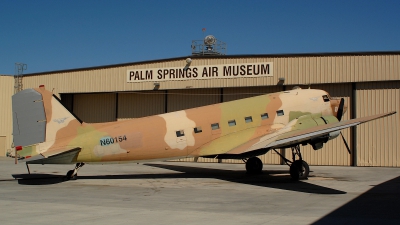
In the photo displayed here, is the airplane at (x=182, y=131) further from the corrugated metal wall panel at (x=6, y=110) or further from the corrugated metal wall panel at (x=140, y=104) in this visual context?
the corrugated metal wall panel at (x=6, y=110)

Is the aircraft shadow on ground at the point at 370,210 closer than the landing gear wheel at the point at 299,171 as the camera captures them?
Yes

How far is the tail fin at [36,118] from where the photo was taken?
19828mm

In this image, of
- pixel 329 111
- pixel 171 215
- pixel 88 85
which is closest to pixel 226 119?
pixel 329 111

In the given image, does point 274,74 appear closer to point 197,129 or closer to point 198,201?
point 197,129

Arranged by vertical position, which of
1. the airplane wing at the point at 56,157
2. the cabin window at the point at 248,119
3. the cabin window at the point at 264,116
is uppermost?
the cabin window at the point at 264,116

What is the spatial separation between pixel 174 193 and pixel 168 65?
78.1ft

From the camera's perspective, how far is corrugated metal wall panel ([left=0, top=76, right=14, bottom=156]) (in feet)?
149

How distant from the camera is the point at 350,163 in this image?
3378 cm

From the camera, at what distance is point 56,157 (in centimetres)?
1964

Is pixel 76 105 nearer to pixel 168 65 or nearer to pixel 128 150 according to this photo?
pixel 168 65

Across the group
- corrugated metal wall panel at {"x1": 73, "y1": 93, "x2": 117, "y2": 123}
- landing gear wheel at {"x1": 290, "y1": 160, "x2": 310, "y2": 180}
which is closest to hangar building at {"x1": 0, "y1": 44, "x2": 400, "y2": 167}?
corrugated metal wall panel at {"x1": 73, "y1": 93, "x2": 117, "y2": 123}

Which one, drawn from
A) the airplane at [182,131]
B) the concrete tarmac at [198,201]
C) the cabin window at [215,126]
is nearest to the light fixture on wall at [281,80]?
the airplane at [182,131]

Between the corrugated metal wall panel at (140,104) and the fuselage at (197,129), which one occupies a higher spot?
the corrugated metal wall panel at (140,104)

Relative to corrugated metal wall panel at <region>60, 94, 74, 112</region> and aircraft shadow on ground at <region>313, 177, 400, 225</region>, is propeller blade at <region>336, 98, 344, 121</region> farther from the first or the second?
corrugated metal wall panel at <region>60, 94, 74, 112</region>
